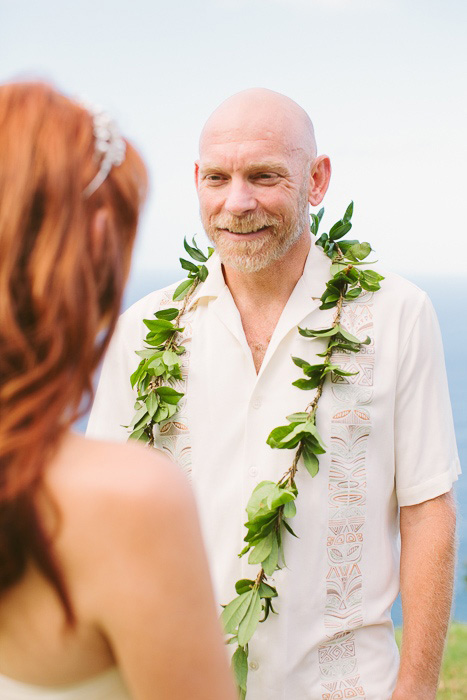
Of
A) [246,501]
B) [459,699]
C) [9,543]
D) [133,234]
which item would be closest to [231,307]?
[246,501]

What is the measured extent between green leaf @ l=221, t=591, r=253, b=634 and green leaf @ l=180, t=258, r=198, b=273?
947 millimetres

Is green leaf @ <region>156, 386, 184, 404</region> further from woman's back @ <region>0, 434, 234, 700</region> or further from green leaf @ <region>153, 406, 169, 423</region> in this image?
woman's back @ <region>0, 434, 234, 700</region>

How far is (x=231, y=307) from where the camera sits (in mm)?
2354

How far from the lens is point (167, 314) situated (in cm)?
241

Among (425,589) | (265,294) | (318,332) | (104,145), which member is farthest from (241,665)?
(104,145)

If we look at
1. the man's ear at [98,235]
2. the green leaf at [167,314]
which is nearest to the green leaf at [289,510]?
the green leaf at [167,314]

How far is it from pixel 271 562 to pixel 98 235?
128 centimetres

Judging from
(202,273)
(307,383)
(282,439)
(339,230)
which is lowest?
(282,439)

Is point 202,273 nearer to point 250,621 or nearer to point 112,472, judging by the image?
point 250,621

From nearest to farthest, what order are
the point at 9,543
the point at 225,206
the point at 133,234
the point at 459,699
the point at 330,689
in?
the point at 9,543 → the point at 133,234 → the point at 330,689 → the point at 225,206 → the point at 459,699

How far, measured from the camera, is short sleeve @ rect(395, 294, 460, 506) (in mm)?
2191

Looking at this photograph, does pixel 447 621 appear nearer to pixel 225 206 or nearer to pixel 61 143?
pixel 225 206

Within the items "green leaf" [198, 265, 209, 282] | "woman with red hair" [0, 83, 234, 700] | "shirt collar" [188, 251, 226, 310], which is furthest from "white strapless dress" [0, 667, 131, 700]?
"green leaf" [198, 265, 209, 282]

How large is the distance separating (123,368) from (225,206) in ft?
1.74
